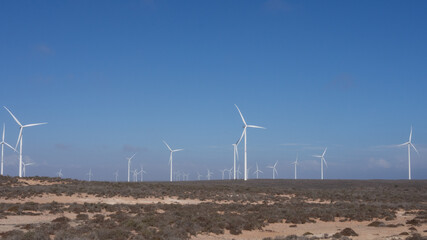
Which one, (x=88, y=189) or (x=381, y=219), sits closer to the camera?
(x=381, y=219)

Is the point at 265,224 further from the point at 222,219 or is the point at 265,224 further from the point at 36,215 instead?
the point at 36,215

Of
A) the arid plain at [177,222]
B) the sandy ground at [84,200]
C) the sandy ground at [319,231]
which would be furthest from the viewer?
the sandy ground at [84,200]

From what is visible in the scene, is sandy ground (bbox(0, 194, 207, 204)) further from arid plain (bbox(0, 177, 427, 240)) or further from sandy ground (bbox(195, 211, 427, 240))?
sandy ground (bbox(195, 211, 427, 240))

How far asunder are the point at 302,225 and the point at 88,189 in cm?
3256

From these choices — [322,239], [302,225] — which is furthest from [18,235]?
[302,225]

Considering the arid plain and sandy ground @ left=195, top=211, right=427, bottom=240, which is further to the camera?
sandy ground @ left=195, top=211, right=427, bottom=240

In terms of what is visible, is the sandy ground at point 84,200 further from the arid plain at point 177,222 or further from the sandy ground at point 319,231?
the sandy ground at point 319,231

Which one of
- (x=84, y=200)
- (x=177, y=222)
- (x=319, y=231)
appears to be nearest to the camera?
(x=319, y=231)

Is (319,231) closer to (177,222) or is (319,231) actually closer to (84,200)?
(177,222)

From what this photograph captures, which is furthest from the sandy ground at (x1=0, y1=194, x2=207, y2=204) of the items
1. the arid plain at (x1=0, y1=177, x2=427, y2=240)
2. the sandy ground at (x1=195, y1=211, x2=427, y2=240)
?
the sandy ground at (x1=195, y1=211, x2=427, y2=240)

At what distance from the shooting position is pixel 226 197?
58.0 meters

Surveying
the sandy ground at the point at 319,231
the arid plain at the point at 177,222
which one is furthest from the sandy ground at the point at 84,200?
the sandy ground at the point at 319,231

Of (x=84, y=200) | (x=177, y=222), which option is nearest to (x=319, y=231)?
(x=177, y=222)

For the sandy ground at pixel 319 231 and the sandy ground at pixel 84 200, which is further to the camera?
the sandy ground at pixel 84 200
